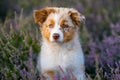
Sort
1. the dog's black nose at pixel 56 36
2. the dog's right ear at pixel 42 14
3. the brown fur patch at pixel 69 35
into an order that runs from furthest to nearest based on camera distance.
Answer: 1. the dog's right ear at pixel 42 14
2. the brown fur patch at pixel 69 35
3. the dog's black nose at pixel 56 36

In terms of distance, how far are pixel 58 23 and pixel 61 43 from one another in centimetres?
28

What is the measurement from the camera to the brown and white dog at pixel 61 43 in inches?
174

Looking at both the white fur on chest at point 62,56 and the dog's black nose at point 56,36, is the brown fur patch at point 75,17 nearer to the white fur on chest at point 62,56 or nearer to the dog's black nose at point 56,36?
the white fur on chest at point 62,56

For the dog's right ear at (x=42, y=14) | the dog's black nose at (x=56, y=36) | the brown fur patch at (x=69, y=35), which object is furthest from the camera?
the dog's right ear at (x=42, y=14)

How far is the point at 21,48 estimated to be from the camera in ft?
16.8

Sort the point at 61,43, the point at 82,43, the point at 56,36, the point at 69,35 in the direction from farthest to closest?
the point at 82,43
the point at 61,43
the point at 69,35
the point at 56,36

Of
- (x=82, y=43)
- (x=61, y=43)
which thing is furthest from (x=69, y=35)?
(x=82, y=43)

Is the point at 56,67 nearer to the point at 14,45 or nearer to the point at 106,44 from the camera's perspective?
the point at 14,45

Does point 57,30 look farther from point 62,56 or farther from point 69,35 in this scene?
point 62,56

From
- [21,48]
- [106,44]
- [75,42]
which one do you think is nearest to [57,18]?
[75,42]

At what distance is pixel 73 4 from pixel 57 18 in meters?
3.19

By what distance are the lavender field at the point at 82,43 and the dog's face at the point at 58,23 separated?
35cm

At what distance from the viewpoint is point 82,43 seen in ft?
20.1

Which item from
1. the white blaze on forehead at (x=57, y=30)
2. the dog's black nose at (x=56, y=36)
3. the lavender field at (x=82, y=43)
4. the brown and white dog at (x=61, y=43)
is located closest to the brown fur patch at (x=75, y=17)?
the brown and white dog at (x=61, y=43)
